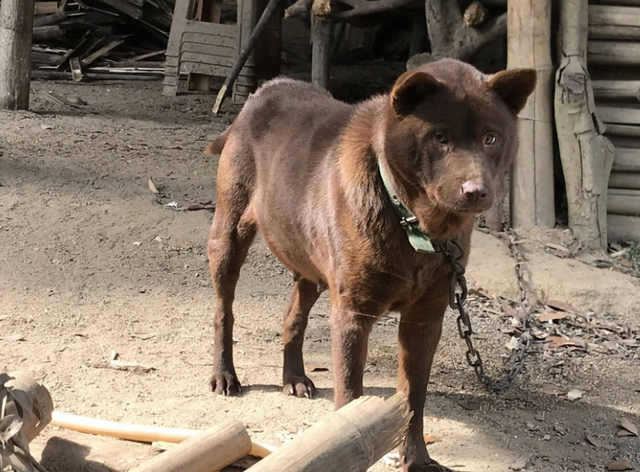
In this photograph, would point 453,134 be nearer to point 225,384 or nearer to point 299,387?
point 299,387

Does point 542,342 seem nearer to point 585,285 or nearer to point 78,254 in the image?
point 585,285

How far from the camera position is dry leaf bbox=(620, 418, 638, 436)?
4.11 meters

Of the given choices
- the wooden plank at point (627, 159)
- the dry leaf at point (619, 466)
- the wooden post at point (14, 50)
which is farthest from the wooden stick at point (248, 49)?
the dry leaf at point (619, 466)

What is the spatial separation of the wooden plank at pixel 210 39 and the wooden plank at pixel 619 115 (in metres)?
6.15

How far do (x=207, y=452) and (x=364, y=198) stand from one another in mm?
1190

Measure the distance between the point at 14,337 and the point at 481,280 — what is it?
330cm

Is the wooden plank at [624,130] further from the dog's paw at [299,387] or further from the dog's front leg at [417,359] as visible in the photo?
the dog's front leg at [417,359]

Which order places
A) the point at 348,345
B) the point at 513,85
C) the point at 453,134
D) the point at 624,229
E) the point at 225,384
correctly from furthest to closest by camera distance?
the point at 624,229, the point at 225,384, the point at 348,345, the point at 513,85, the point at 453,134

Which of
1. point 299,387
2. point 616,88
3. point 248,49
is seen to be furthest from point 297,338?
point 248,49

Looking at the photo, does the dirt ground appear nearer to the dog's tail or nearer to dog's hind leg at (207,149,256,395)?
dog's hind leg at (207,149,256,395)

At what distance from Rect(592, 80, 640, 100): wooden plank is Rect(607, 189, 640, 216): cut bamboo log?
81 cm

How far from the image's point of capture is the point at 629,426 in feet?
13.6

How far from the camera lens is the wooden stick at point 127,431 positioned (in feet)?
11.0

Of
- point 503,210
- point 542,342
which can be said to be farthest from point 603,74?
point 542,342
